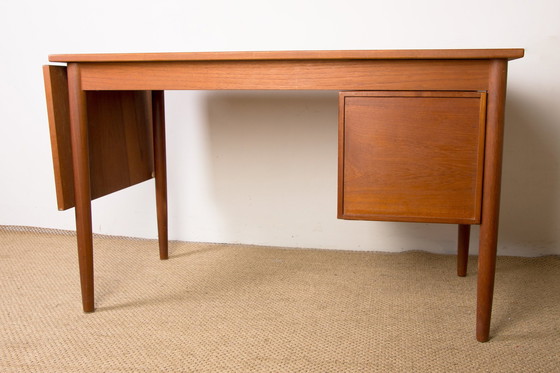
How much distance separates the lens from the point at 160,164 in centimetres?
213

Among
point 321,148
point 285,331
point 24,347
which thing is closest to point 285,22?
point 321,148

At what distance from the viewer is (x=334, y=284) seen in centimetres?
194

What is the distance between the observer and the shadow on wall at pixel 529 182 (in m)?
2.14

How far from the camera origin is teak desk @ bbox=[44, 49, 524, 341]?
1411 mm

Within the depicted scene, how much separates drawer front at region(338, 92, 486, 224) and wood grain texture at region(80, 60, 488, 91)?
30 millimetres

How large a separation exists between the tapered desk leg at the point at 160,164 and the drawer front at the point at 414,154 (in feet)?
2.79

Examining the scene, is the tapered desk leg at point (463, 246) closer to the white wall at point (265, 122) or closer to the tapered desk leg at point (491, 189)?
the white wall at point (265, 122)

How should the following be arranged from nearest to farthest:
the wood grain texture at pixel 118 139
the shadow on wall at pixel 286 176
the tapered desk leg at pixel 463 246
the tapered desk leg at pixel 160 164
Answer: the wood grain texture at pixel 118 139 → the tapered desk leg at pixel 463 246 → the tapered desk leg at pixel 160 164 → the shadow on wall at pixel 286 176

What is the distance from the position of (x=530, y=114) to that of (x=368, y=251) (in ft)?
2.56

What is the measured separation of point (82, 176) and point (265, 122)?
33.9 inches

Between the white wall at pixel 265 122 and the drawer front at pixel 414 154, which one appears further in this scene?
the white wall at pixel 265 122

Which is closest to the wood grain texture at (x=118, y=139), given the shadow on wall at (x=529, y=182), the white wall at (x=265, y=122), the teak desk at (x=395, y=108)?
the teak desk at (x=395, y=108)

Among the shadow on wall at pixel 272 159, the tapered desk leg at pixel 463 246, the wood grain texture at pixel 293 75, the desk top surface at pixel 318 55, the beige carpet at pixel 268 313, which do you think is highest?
the desk top surface at pixel 318 55

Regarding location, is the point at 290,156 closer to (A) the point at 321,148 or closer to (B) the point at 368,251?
(A) the point at 321,148
